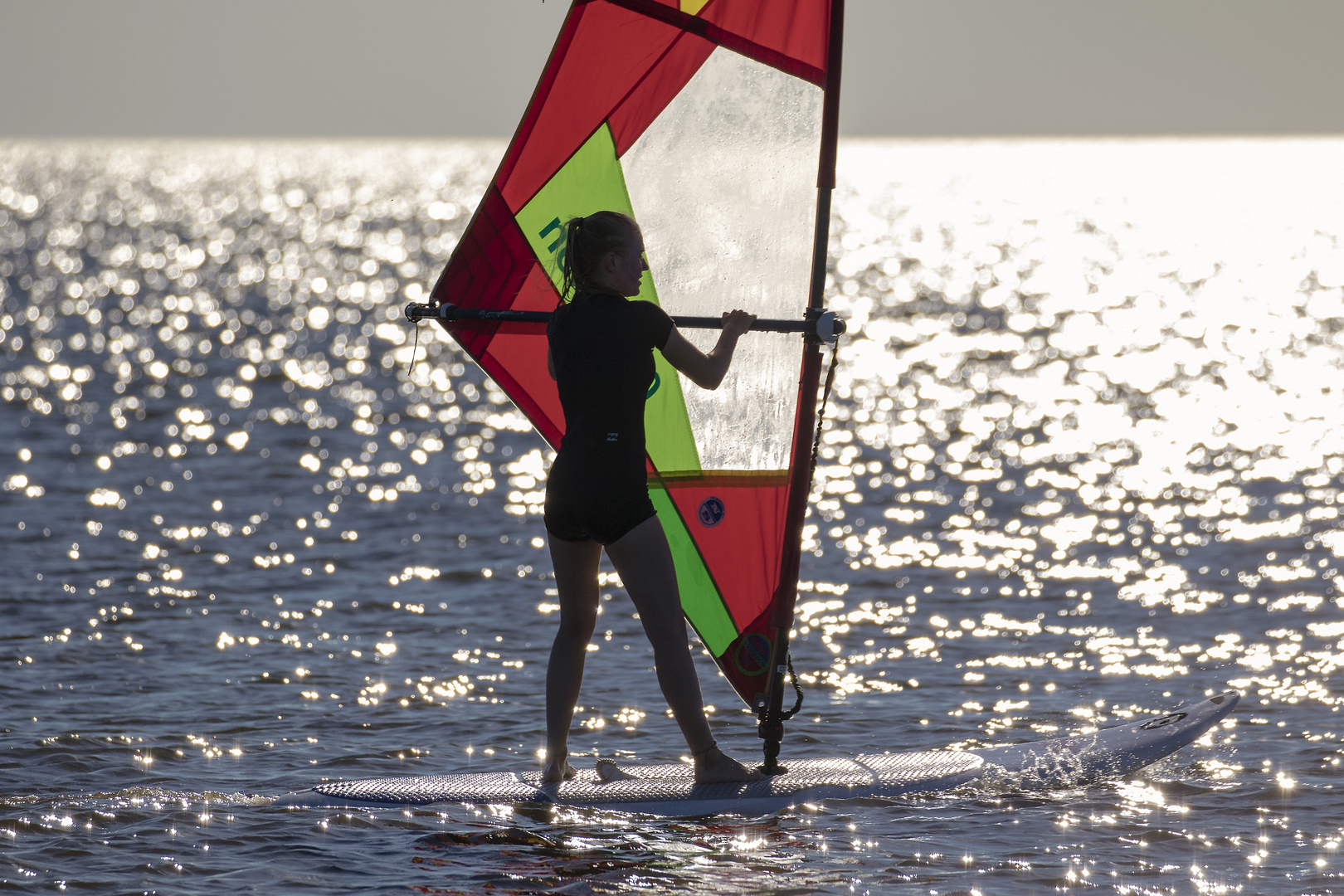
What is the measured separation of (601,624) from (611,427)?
12.8ft

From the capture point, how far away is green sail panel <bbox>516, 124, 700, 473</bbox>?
545cm

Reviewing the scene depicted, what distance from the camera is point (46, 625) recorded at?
8.24 m

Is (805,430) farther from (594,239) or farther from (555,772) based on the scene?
(555,772)

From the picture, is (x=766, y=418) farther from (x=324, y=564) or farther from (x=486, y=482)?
(x=486, y=482)

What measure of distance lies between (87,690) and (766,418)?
3.72 metres

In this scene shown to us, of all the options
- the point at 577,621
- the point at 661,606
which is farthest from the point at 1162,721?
the point at 577,621

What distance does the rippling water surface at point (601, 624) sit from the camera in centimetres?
499

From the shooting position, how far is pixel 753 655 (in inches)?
219

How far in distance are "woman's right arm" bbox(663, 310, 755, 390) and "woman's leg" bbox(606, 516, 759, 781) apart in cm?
52

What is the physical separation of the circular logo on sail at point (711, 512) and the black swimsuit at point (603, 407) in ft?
2.22

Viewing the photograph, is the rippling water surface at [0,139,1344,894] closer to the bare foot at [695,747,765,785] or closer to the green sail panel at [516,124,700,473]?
the bare foot at [695,747,765,785]

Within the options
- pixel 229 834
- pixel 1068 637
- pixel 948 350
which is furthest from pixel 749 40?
pixel 948 350

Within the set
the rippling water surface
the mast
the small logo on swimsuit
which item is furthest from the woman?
the small logo on swimsuit

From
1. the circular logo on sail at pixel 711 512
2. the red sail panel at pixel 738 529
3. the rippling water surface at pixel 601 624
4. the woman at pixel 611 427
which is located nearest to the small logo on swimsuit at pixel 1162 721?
the rippling water surface at pixel 601 624
